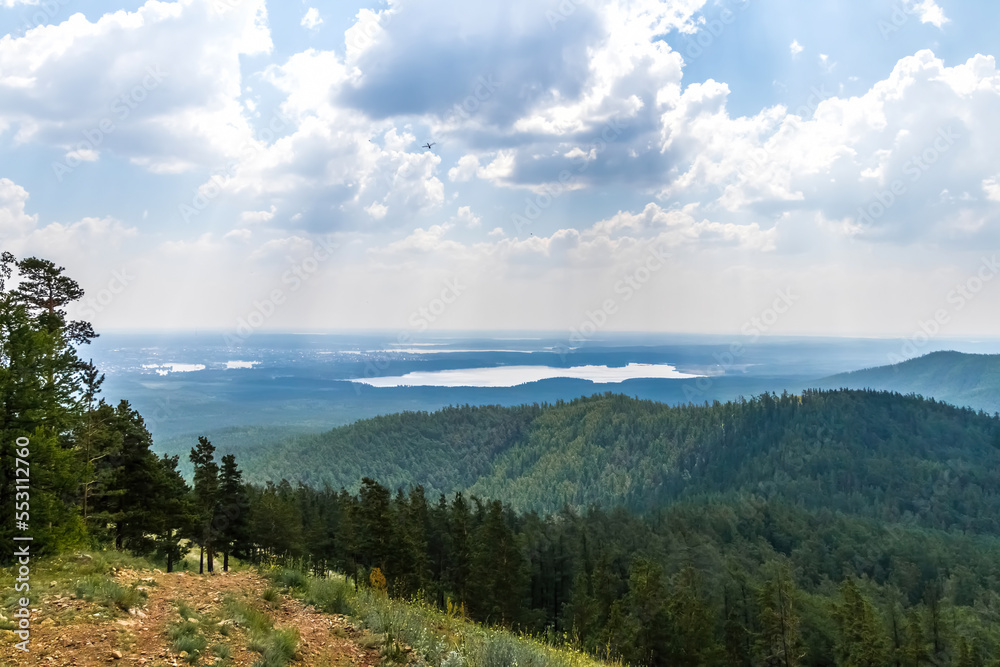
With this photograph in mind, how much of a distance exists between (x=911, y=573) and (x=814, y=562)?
19.6m

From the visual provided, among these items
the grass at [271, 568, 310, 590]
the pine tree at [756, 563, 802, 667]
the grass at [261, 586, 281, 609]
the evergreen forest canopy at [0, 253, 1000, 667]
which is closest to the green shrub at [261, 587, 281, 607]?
the grass at [261, 586, 281, 609]

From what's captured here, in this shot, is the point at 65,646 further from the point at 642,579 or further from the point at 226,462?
the point at 642,579

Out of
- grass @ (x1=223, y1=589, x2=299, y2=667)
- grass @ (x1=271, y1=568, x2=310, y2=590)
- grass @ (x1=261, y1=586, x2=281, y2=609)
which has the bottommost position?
grass @ (x1=271, y1=568, x2=310, y2=590)

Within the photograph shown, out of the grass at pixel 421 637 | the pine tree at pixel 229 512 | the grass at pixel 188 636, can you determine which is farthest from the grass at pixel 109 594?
the pine tree at pixel 229 512

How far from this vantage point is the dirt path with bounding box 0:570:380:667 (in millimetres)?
8758

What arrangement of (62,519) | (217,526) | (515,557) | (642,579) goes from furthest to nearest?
(515,557), (642,579), (217,526), (62,519)

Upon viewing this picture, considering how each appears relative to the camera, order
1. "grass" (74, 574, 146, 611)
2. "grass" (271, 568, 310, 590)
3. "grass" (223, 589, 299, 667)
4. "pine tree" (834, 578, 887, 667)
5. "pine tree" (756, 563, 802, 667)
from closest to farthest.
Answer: "grass" (223, 589, 299, 667)
"grass" (74, 574, 146, 611)
"grass" (271, 568, 310, 590)
"pine tree" (756, 563, 802, 667)
"pine tree" (834, 578, 887, 667)

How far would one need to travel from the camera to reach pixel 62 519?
1695cm

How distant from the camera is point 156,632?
390 inches

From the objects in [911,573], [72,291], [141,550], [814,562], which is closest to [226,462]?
[141,550]

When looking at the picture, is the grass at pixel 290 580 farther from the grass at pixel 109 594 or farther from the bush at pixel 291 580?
the grass at pixel 109 594

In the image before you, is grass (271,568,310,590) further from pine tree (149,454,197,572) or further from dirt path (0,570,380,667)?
pine tree (149,454,197,572)

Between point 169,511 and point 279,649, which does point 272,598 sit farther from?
point 169,511

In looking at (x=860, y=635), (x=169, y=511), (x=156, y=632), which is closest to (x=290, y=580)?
(x=156, y=632)
